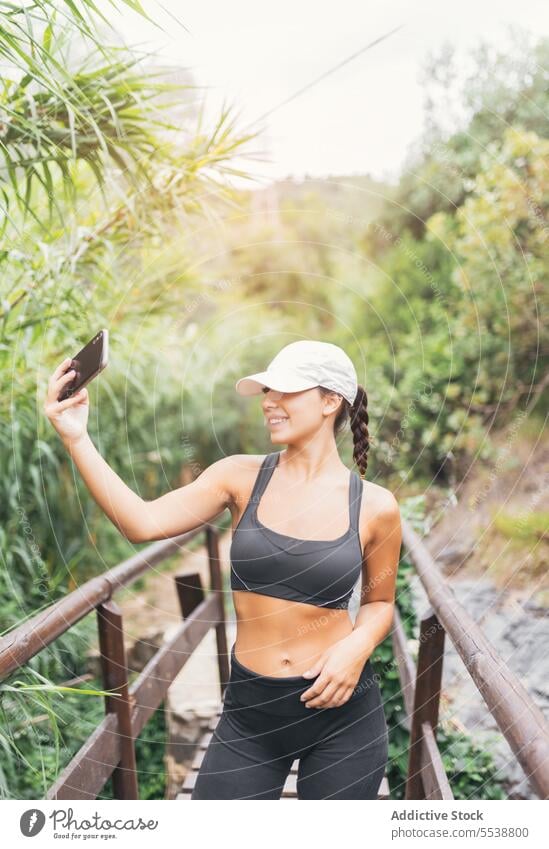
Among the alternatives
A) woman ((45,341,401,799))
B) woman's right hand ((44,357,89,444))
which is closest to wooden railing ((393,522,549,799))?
woman ((45,341,401,799))

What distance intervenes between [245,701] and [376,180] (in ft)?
18.9

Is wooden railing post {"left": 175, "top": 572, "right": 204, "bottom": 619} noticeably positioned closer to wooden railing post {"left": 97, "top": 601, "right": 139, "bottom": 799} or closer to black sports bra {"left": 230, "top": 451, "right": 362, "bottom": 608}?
wooden railing post {"left": 97, "top": 601, "right": 139, "bottom": 799}

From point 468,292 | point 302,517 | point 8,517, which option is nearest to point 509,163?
point 468,292

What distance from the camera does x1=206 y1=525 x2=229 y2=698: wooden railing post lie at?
2586mm

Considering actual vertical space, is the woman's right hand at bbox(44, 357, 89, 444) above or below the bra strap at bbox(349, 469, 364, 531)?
above

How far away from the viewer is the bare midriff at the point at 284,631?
129 centimetres

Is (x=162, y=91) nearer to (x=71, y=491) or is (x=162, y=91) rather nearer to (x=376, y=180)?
(x=71, y=491)

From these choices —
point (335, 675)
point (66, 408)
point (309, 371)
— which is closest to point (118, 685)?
point (335, 675)

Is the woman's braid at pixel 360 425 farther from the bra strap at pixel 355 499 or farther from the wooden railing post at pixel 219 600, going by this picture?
the wooden railing post at pixel 219 600

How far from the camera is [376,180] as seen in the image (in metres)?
6.40

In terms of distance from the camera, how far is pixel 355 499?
131 cm

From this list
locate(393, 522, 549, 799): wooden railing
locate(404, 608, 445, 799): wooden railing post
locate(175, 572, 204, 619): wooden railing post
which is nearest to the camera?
locate(393, 522, 549, 799): wooden railing

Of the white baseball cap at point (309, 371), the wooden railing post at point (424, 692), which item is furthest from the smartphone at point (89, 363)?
the wooden railing post at point (424, 692)

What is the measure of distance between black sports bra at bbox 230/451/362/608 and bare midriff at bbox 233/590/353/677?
0.07ft
